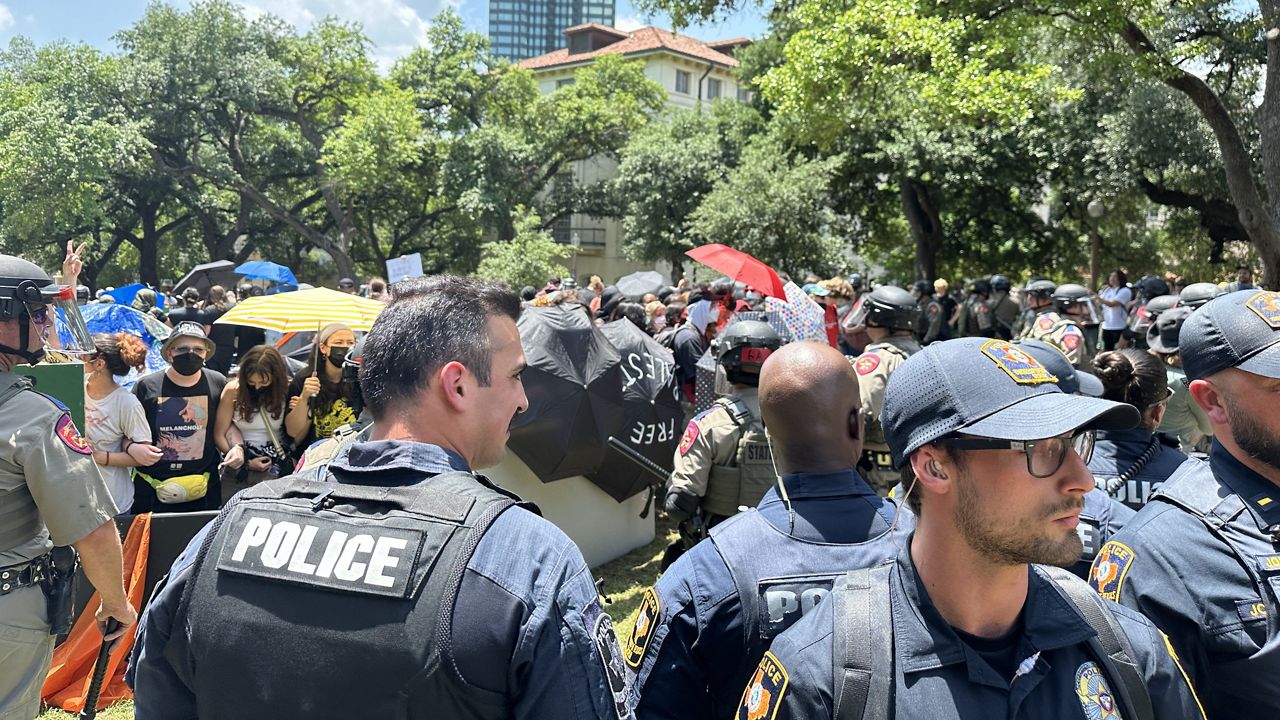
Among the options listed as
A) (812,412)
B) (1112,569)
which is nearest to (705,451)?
(812,412)

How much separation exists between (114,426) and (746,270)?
437 centimetres

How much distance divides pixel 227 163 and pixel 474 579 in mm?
35042

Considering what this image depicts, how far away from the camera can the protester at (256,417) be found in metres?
5.70

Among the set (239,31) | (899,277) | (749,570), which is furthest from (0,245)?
(749,570)

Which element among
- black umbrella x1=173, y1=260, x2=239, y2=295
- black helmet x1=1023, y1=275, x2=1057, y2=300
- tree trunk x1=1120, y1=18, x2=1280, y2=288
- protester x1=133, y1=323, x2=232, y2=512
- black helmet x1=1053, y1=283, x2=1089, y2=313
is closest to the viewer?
protester x1=133, y1=323, x2=232, y2=512

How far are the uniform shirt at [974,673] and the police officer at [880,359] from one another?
10.1ft

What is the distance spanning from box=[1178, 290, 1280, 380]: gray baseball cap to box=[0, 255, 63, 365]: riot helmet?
11.6ft

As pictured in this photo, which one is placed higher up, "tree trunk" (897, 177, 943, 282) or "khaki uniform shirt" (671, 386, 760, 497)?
"tree trunk" (897, 177, 943, 282)

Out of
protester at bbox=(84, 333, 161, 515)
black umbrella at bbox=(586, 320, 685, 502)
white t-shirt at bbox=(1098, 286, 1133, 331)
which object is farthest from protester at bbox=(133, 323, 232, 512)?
white t-shirt at bbox=(1098, 286, 1133, 331)

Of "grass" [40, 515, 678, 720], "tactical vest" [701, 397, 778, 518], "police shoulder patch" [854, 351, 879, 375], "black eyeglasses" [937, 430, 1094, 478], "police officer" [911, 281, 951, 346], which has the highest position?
"black eyeglasses" [937, 430, 1094, 478]

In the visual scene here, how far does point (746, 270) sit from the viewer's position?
712 centimetres

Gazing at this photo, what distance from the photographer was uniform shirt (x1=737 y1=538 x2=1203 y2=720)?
1.57m

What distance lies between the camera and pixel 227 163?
32781 millimetres

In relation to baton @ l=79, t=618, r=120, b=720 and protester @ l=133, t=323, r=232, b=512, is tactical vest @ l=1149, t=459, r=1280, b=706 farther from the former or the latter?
protester @ l=133, t=323, r=232, b=512
